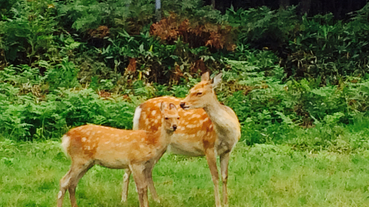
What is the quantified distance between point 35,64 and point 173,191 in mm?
7121

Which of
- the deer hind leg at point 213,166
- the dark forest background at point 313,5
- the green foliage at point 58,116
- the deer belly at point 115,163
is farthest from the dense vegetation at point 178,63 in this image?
the deer belly at point 115,163

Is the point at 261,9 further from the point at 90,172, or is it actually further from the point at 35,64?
the point at 90,172

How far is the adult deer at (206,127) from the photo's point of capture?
17.0ft

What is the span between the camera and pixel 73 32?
13406 mm

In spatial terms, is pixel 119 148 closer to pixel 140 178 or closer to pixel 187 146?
pixel 140 178

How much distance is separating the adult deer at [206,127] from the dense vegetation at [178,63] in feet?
9.68

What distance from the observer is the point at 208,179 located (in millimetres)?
6617

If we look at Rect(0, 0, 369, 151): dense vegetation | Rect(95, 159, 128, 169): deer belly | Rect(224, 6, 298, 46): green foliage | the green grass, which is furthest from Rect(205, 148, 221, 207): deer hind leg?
Rect(224, 6, 298, 46): green foliage

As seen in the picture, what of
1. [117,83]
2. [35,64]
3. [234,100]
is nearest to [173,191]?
[234,100]

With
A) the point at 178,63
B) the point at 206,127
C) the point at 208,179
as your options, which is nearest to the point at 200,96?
the point at 206,127

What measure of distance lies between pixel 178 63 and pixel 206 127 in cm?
690

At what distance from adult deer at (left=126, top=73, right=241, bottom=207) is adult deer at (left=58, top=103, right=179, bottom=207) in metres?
0.45

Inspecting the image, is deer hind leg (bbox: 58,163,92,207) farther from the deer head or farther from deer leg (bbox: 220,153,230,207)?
deer leg (bbox: 220,153,230,207)

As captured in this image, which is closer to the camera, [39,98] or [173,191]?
[173,191]
